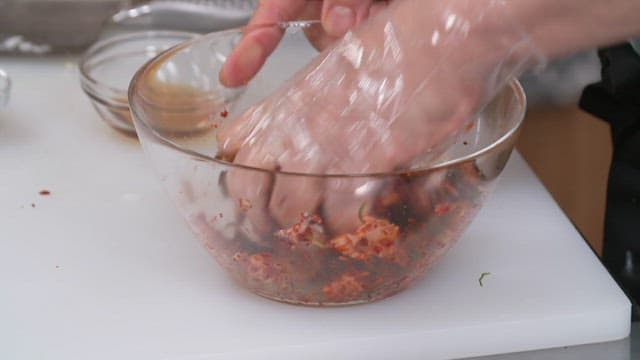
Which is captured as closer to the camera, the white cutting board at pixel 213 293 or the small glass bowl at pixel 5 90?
the white cutting board at pixel 213 293

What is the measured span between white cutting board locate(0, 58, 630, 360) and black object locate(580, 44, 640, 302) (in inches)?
4.4

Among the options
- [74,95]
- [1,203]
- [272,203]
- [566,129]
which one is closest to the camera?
[272,203]

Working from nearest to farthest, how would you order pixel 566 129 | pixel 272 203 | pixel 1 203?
pixel 272 203, pixel 1 203, pixel 566 129

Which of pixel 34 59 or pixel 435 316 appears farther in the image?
pixel 34 59

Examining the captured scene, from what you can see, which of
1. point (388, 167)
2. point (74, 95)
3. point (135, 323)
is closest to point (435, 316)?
point (388, 167)

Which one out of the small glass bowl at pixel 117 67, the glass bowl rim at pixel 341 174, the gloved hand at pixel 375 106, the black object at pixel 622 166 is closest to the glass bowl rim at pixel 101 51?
the small glass bowl at pixel 117 67

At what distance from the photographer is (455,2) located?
0.80 meters

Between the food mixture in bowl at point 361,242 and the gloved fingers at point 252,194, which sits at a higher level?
the gloved fingers at point 252,194

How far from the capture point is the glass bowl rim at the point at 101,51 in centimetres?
111

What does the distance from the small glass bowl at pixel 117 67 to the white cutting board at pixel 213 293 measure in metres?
0.08

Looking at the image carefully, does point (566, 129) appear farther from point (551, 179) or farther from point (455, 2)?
point (455, 2)

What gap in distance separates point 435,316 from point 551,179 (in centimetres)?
73

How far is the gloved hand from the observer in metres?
0.78

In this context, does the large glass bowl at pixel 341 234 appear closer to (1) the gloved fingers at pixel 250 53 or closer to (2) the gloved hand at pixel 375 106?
(2) the gloved hand at pixel 375 106
